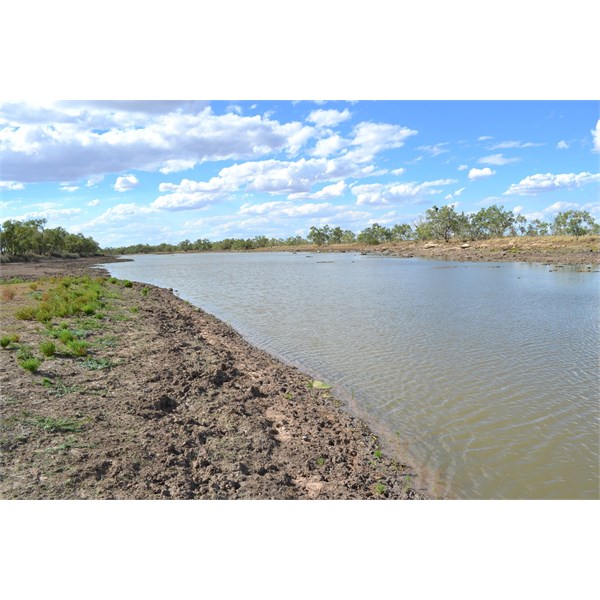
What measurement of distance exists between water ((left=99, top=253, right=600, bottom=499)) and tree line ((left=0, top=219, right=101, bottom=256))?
6218cm

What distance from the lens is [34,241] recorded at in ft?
260

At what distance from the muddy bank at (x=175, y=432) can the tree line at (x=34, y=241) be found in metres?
72.5

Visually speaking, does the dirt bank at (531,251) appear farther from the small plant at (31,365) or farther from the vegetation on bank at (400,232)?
the small plant at (31,365)

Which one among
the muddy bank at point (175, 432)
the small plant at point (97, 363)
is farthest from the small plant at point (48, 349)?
the small plant at point (97, 363)

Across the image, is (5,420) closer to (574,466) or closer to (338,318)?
(574,466)

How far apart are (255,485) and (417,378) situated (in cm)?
669

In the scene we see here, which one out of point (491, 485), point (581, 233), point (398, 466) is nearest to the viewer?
point (491, 485)

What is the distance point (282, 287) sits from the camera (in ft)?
120

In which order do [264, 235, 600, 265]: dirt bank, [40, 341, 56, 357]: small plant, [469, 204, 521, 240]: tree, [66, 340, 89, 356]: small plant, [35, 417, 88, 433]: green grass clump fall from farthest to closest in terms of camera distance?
[469, 204, 521, 240]: tree → [264, 235, 600, 265]: dirt bank → [66, 340, 89, 356]: small plant → [40, 341, 56, 357]: small plant → [35, 417, 88, 433]: green grass clump

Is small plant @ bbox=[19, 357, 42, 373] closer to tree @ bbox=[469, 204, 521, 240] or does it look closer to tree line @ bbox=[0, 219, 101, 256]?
tree line @ bbox=[0, 219, 101, 256]

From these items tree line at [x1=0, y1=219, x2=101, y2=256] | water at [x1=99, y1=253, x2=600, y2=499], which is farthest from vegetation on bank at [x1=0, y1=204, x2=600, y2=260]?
water at [x1=99, y1=253, x2=600, y2=499]

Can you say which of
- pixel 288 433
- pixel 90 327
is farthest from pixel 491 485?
pixel 90 327

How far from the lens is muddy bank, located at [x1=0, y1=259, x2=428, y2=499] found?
18.9 ft

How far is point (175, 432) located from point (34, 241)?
283 feet
